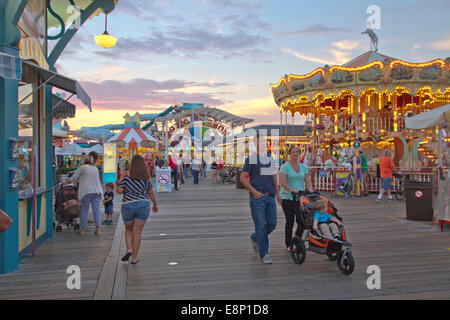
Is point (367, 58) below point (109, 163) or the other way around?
the other way around

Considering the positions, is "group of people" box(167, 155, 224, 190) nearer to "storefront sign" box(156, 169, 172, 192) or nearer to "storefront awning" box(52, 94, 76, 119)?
"storefront sign" box(156, 169, 172, 192)

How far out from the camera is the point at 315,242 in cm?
577

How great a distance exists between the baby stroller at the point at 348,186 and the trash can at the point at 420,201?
546 cm

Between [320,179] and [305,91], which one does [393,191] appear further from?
[305,91]

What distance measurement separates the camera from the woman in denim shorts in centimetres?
590

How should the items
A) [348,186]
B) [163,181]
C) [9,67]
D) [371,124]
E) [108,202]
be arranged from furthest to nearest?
[371,124]
[163,181]
[348,186]
[108,202]
[9,67]

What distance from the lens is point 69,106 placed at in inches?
374

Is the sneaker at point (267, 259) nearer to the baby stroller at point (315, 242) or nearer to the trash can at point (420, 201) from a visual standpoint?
the baby stroller at point (315, 242)

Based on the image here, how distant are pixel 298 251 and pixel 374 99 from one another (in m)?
18.8

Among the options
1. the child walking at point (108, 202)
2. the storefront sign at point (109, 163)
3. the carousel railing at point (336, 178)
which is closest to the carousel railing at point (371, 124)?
the carousel railing at point (336, 178)

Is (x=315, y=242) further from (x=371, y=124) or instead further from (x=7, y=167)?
(x=371, y=124)

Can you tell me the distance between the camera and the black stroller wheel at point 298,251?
5.78m

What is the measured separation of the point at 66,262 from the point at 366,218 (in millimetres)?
6881

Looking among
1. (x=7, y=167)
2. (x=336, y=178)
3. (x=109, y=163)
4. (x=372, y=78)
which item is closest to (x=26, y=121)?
(x=7, y=167)
